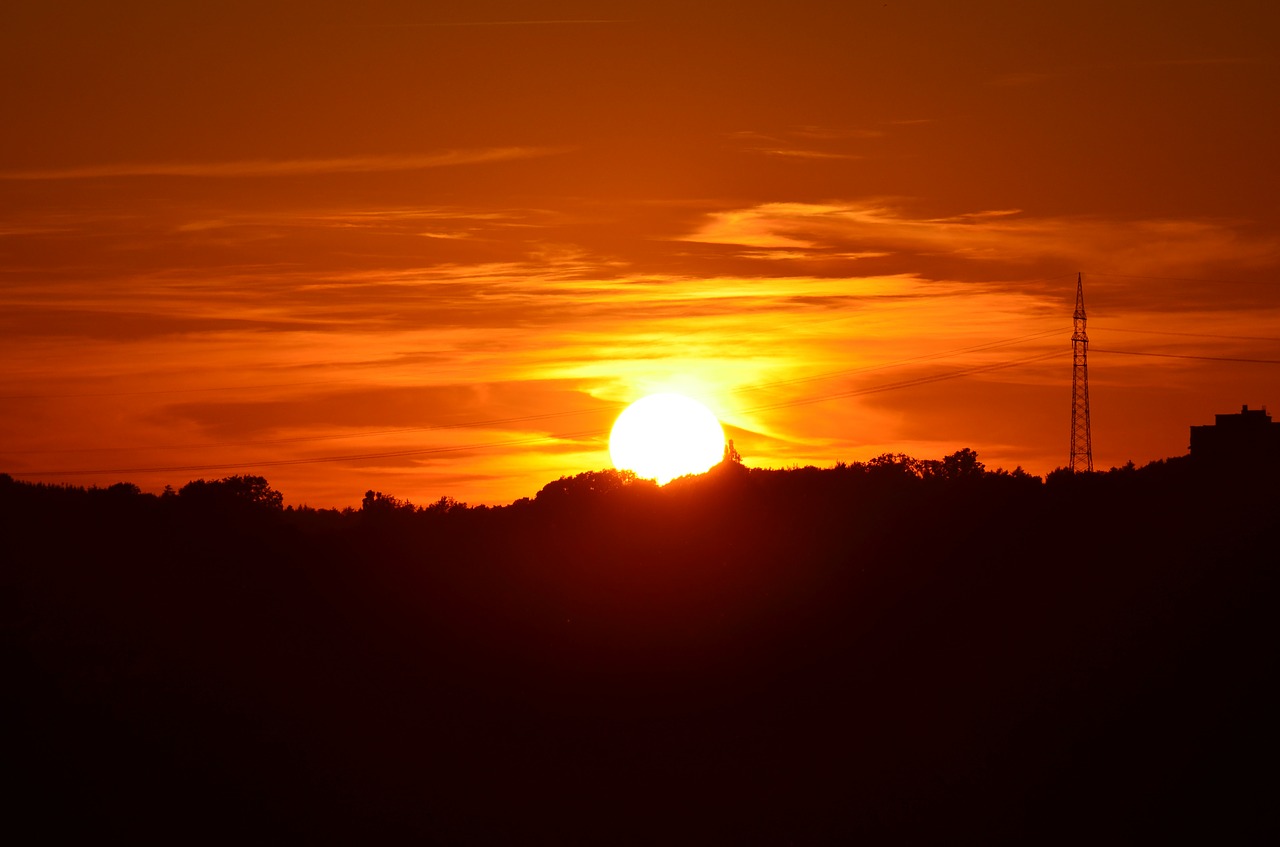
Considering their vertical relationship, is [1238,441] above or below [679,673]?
above

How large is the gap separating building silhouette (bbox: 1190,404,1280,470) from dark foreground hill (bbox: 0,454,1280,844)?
5.17ft

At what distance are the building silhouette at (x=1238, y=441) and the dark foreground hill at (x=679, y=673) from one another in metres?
1.57

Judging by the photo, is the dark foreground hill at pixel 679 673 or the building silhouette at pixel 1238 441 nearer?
the dark foreground hill at pixel 679 673

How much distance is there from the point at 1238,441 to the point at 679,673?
23174 mm

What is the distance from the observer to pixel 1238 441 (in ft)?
188

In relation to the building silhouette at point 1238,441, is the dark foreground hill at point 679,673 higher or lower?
lower

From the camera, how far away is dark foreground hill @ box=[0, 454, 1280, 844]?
130ft

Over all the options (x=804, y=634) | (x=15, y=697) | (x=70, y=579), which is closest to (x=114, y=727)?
(x=15, y=697)

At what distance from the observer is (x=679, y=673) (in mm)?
50250

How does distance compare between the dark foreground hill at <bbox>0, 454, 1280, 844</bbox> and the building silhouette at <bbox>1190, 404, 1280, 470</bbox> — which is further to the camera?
the building silhouette at <bbox>1190, 404, 1280, 470</bbox>

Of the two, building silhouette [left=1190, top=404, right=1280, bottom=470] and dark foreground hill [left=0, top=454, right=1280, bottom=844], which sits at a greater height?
building silhouette [left=1190, top=404, right=1280, bottom=470]

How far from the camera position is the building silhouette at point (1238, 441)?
173 feet

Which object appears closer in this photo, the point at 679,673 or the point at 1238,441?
the point at 679,673

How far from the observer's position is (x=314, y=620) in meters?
52.7
